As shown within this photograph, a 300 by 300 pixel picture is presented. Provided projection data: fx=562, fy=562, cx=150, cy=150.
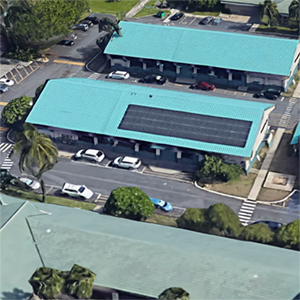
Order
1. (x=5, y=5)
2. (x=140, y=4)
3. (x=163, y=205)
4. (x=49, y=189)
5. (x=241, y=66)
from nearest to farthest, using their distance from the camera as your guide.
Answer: (x=163, y=205)
(x=49, y=189)
(x=241, y=66)
(x=5, y=5)
(x=140, y=4)

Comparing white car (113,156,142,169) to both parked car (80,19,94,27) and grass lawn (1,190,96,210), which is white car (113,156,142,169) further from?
parked car (80,19,94,27)

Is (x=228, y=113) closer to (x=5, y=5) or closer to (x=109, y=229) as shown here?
(x=109, y=229)

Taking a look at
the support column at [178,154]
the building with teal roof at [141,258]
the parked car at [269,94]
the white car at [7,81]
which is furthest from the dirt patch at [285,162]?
the white car at [7,81]

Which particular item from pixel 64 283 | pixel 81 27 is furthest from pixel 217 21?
pixel 64 283

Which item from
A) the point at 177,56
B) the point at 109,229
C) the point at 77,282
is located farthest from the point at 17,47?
the point at 77,282

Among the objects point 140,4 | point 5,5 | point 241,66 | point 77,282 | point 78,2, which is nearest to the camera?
point 77,282

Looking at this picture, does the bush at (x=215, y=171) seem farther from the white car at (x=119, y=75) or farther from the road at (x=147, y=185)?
the white car at (x=119, y=75)

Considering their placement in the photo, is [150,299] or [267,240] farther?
[267,240]
